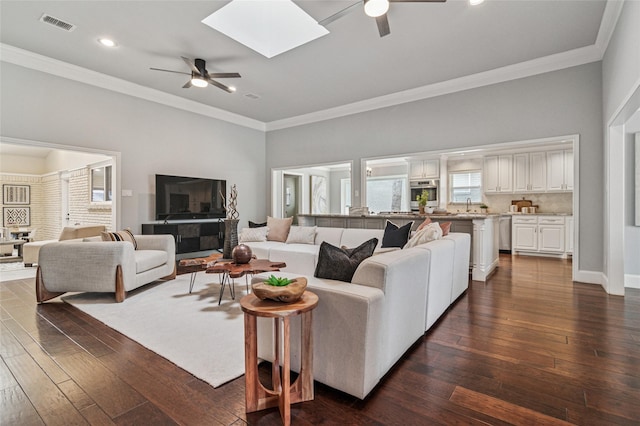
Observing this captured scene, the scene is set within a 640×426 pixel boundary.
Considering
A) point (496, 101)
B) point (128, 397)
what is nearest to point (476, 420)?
point (128, 397)

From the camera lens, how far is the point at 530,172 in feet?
23.7

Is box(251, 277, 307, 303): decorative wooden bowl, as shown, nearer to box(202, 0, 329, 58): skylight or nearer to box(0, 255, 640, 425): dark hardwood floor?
box(0, 255, 640, 425): dark hardwood floor

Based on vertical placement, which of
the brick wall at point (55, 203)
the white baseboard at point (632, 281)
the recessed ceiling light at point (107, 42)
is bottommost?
the white baseboard at point (632, 281)

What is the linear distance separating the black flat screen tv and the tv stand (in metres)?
0.22

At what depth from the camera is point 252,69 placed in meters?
4.70

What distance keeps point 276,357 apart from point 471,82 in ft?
17.2

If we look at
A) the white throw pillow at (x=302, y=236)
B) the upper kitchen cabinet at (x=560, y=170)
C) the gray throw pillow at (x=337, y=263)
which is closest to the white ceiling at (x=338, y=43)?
the white throw pillow at (x=302, y=236)

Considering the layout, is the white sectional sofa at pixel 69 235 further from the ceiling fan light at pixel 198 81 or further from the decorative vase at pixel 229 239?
the ceiling fan light at pixel 198 81

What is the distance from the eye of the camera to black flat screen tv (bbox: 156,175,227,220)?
550cm

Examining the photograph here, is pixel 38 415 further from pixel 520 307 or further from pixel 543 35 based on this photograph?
pixel 543 35

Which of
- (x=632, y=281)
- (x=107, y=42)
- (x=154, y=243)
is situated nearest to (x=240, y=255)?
(x=154, y=243)

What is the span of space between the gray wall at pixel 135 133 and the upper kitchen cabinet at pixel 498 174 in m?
5.90

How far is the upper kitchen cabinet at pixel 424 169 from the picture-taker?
8227 mm

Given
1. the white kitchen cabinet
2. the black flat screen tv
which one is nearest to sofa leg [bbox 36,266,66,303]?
the black flat screen tv
